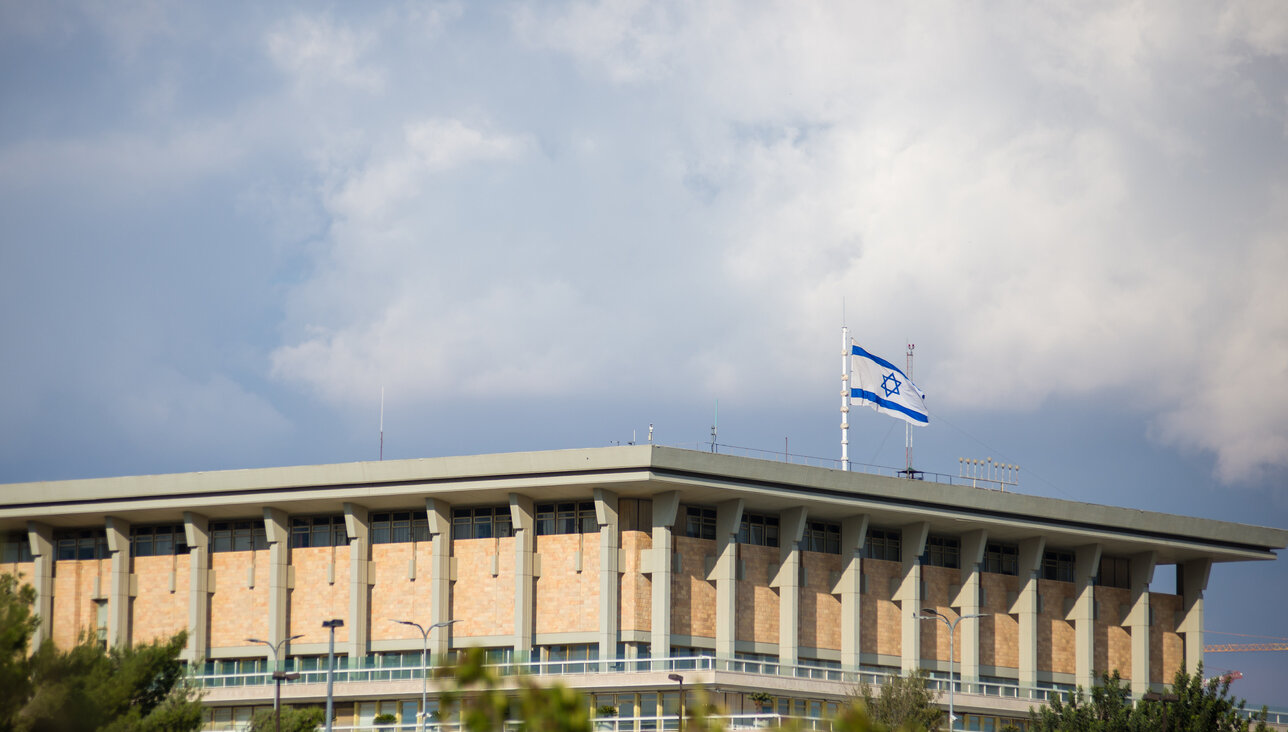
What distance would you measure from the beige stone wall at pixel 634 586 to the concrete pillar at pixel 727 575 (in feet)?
13.6

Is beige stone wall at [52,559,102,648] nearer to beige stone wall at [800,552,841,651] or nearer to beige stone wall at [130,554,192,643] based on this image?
beige stone wall at [130,554,192,643]

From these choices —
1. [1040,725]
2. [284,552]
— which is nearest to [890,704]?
[1040,725]

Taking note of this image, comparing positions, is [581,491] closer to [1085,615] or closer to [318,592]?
[318,592]

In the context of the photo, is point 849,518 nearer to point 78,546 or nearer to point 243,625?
point 243,625

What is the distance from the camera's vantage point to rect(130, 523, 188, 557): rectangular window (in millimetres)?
98750

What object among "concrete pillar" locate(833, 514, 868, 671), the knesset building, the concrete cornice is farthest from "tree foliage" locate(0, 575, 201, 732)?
"concrete pillar" locate(833, 514, 868, 671)

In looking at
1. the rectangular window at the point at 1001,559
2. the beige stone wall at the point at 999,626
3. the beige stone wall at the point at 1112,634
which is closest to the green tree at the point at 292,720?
the beige stone wall at the point at 999,626

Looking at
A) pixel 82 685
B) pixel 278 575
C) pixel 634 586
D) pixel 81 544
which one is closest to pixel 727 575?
pixel 634 586

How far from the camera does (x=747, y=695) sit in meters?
85.9

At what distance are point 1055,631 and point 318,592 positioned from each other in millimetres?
50025

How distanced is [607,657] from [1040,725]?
975 inches

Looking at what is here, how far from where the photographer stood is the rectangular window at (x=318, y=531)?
314ft

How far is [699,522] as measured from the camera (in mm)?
93000

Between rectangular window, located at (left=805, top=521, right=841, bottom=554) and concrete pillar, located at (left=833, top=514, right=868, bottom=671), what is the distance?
1095 mm
